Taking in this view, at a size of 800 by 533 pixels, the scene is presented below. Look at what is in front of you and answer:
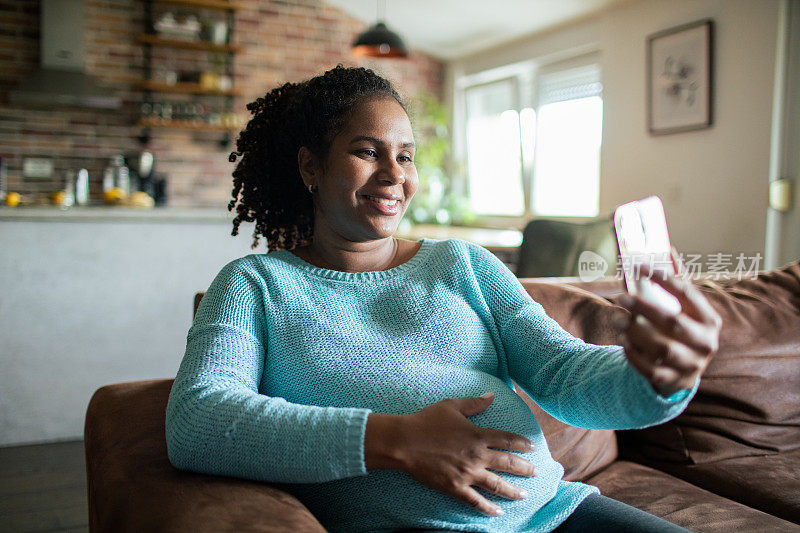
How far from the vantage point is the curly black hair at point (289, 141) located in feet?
4.20

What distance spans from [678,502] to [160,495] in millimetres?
1036

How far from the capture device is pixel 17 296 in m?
2.93

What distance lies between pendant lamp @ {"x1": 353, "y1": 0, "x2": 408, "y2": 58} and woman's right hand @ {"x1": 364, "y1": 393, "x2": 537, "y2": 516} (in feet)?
12.6

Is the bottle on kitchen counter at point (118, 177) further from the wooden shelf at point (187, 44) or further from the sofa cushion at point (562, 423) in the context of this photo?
the sofa cushion at point (562, 423)

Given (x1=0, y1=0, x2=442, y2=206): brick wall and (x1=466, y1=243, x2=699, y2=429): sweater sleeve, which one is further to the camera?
(x1=0, y1=0, x2=442, y2=206): brick wall

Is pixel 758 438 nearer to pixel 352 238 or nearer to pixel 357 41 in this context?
pixel 352 238

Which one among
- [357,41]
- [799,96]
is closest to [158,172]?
[357,41]

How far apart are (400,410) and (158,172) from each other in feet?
17.6

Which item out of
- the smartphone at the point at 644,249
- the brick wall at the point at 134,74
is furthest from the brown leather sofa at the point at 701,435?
the brick wall at the point at 134,74

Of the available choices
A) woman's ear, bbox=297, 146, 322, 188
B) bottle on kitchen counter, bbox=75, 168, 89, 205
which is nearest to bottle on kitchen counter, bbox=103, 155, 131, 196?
bottle on kitchen counter, bbox=75, 168, 89, 205

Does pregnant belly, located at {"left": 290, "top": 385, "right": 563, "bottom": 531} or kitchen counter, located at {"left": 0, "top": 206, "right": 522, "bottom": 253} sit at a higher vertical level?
kitchen counter, located at {"left": 0, "top": 206, "right": 522, "bottom": 253}

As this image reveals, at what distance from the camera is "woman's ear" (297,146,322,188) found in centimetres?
132

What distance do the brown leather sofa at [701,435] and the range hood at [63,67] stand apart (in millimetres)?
4479

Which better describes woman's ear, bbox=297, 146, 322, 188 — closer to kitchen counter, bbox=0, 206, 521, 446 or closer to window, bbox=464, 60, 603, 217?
kitchen counter, bbox=0, 206, 521, 446
